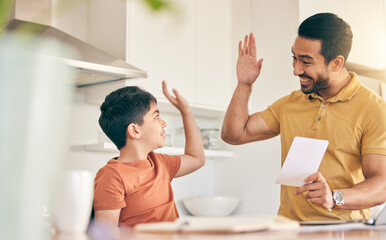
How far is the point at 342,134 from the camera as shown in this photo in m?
1.91

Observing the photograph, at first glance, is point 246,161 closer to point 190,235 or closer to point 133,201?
point 133,201

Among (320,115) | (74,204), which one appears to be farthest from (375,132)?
(74,204)

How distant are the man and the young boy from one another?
0.38 metres

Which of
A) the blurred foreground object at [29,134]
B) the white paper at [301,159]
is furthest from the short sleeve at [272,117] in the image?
the blurred foreground object at [29,134]

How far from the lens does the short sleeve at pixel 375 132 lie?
1786 millimetres

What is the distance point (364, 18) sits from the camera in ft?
12.1

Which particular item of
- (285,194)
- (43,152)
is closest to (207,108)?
(285,194)

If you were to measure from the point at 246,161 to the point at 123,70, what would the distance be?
4.59 ft

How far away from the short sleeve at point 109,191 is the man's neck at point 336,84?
37.9 inches

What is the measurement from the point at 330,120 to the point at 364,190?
0.35 metres

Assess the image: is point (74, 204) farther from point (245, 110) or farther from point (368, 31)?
point (368, 31)

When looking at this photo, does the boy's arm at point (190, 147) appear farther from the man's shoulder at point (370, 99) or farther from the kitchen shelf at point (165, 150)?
the kitchen shelf at point (165, 150)

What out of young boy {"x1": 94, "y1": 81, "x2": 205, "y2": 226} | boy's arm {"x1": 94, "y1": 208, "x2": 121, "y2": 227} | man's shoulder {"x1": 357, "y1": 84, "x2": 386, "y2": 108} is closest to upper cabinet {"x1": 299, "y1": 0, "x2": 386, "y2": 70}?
man's shoulder {"x1": 357, "y1": 84, "x2": 386, "y2": 108}

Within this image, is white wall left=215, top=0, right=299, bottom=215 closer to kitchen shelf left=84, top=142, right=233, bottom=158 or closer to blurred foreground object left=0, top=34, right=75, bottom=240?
kitchen shelf left=84, top=142, right=233, bottom=158
